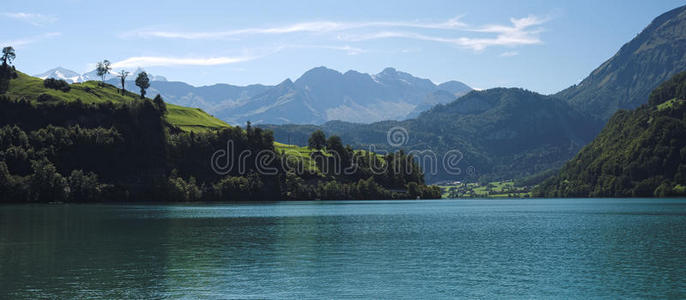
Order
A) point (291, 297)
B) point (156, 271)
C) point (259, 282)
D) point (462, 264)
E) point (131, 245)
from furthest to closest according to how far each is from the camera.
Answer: point (131, 245)
point (462, 264)
point (156, 271)
point (259, 282)
point (291, 297)

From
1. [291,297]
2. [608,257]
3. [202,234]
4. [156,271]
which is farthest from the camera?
[202,234]

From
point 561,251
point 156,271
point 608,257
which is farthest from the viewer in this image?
point 561,251

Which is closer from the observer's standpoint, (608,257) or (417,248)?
(608,257)

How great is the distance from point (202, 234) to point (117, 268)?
37.8 meters

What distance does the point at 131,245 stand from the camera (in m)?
79.5

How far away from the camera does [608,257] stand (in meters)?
68.4

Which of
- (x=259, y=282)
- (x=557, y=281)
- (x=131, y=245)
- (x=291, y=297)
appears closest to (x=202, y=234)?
(x=131, y=245)

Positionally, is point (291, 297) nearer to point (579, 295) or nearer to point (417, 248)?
point (579, 295)

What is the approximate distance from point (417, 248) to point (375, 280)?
25.9m

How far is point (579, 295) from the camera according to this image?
155 ft

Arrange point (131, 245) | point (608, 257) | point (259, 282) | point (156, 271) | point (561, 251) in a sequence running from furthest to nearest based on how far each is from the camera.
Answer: point (131, 245), point (561, 251), point (608, 257), point (156, 271), point (259, 282)

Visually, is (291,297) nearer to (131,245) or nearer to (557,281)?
(557,281)

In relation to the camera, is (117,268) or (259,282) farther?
(117,268)

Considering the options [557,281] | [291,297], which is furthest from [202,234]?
[557,281]
